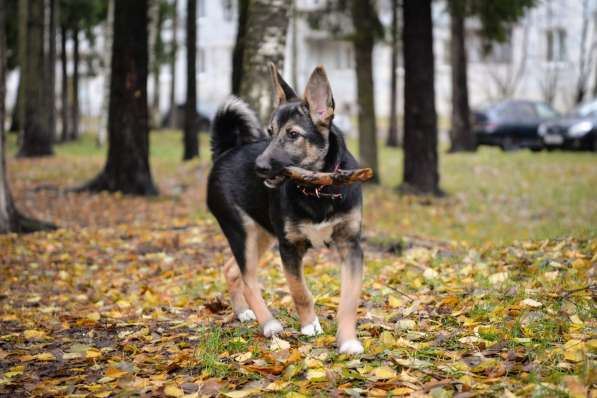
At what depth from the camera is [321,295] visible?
6.79 meters

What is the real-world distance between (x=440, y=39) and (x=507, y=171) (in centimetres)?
3207

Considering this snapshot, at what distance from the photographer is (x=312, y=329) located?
558cm

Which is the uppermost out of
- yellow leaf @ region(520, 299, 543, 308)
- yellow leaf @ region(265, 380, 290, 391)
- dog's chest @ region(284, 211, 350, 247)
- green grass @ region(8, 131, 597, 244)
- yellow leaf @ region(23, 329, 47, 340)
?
dog's chest @ region(284, 211, 350, 247)

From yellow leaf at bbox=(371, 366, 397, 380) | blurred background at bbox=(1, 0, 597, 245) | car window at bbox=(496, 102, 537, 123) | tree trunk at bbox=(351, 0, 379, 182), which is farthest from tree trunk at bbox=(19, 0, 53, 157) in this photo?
yellow leaf at bbox=(371, 366, 397, 380)

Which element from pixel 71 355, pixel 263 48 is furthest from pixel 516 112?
pixel 71 355

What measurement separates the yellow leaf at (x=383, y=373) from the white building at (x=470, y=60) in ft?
109

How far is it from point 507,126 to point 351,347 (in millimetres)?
24700

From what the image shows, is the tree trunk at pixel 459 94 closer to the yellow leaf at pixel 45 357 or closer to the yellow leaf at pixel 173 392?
the yellow leaf at pixel 45 357

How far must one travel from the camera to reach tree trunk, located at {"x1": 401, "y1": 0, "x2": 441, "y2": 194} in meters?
15.8

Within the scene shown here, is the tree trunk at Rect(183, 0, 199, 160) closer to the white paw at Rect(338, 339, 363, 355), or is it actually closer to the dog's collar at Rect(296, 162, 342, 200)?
the dog's collar at Rect(296, 162, 342, 200)

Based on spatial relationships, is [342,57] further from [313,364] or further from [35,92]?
[313,364]

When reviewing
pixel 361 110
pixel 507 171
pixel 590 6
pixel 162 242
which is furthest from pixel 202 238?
pixel 590 6

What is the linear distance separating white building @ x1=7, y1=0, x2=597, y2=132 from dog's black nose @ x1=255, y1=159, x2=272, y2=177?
32.4 metres

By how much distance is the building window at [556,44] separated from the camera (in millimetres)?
44562
